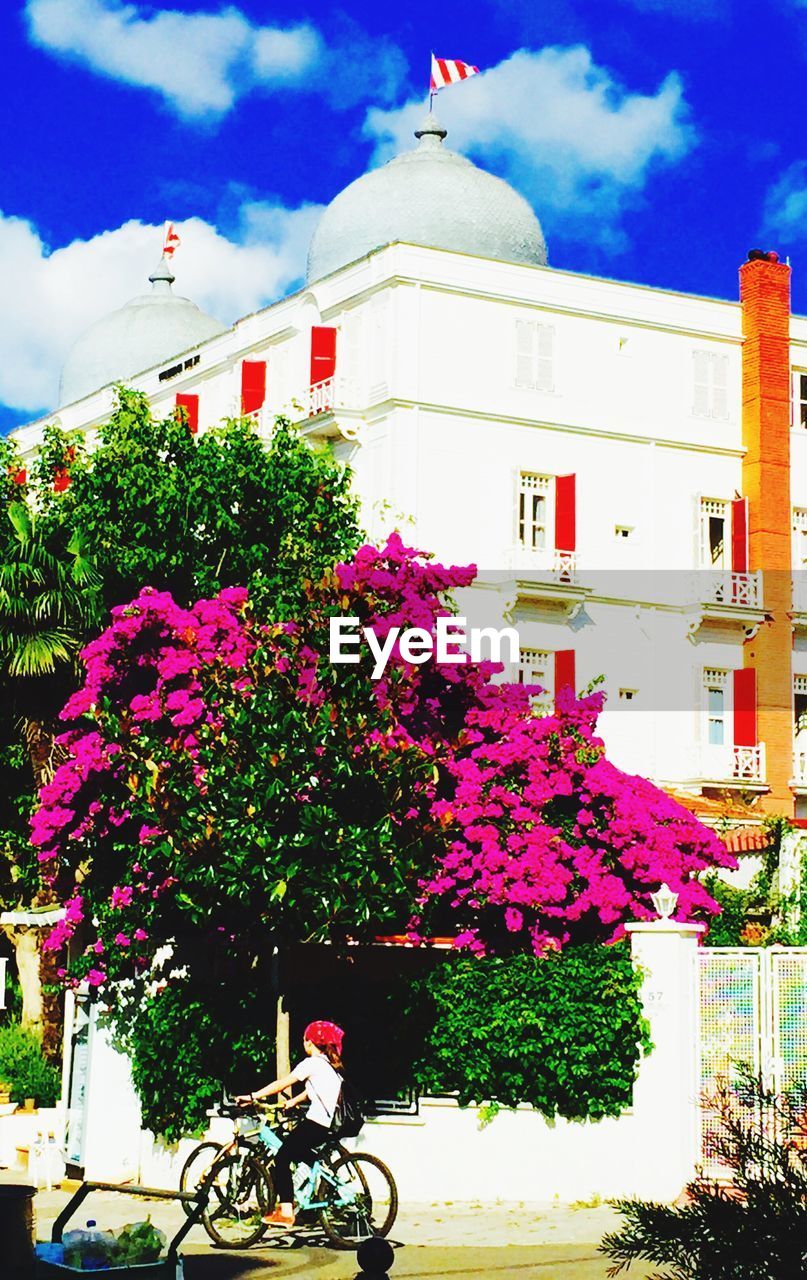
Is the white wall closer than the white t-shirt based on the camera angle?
No

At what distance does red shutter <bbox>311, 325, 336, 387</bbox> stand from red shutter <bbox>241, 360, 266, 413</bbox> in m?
1.84

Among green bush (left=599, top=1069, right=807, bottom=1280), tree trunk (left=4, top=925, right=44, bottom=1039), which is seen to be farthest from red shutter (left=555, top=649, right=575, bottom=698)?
green bush (left=599, top=1069, right=807, bottom=1280)

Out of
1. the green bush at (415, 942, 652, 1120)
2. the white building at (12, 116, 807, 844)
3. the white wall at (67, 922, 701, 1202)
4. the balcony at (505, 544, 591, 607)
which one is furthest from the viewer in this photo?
the white building at (12, 116, 807, 844)

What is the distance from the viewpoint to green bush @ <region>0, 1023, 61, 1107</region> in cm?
2359

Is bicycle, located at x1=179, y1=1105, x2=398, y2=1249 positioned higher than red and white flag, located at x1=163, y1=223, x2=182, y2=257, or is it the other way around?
red and white flag, located at x1=163, y1=223, x2=182, y2=257

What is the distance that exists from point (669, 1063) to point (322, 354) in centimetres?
2673

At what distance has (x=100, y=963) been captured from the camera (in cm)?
2100

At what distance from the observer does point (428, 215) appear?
1772 inches

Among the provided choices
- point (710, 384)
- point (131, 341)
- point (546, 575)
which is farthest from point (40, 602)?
point (131, 341)

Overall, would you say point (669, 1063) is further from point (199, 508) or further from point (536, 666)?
point (536, 666)

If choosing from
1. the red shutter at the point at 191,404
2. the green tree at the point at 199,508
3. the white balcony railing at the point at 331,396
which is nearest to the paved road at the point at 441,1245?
the green tree at the point at 199,508

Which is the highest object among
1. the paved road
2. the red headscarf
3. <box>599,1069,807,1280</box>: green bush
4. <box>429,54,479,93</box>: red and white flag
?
<box>429,54,479,93</box>: red and white flag

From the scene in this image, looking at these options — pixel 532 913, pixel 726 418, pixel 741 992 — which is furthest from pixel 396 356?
pixel 741 992

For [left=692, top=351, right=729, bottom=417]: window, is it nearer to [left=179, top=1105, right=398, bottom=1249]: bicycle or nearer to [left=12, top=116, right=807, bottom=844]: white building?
[left=12, top=116, right=807, bottom=844]: white building
